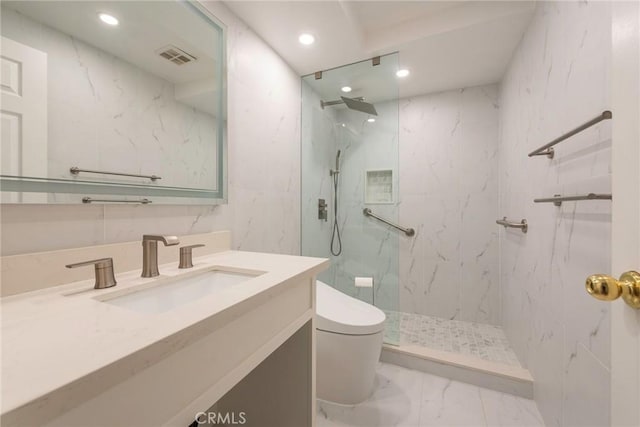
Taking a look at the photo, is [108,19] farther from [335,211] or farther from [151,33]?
[335,211]

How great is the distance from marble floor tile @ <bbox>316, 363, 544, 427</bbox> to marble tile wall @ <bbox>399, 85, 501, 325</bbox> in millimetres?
894

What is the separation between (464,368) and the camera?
1.62 m

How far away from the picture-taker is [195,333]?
48cm

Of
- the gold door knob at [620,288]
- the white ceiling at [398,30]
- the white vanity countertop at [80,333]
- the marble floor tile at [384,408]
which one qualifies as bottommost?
the marble floor tile at [384,408]

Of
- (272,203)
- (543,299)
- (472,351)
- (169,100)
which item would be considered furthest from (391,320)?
(169,100)

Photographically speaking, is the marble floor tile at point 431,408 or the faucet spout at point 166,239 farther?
the marble floor tile at point 431,408

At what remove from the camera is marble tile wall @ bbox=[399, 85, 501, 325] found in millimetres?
2281

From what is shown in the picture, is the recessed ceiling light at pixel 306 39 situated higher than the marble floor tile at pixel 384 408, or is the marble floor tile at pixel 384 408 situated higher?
the recessed ceiling light at pixel 306 39

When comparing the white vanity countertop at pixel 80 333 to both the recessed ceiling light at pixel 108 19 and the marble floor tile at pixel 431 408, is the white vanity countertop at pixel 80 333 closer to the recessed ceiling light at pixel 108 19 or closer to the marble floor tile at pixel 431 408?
the recessed ceiling light at pixel 108 19

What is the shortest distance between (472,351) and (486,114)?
76.0 inches

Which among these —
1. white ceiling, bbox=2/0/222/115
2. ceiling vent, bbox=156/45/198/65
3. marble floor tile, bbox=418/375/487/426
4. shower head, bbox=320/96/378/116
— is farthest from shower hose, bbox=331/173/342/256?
ceiling vent, bbox=156/45/198/65

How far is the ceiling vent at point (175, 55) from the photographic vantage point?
1.06 m

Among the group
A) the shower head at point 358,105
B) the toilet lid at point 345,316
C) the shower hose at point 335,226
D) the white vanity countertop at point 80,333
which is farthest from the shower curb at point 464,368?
the shower head at point 358,105

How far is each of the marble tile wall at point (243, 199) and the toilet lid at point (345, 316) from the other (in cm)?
51
